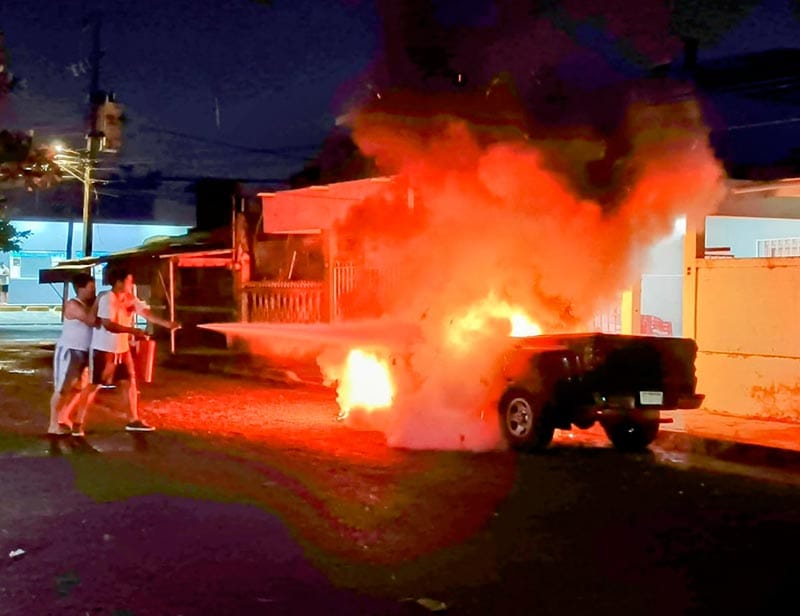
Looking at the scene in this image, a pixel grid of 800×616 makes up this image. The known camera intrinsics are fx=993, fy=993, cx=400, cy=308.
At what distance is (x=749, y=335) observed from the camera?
13.2 meters

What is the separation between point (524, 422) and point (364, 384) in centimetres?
306

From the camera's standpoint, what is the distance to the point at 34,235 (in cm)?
5284

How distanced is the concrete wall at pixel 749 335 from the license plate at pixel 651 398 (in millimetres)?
3104

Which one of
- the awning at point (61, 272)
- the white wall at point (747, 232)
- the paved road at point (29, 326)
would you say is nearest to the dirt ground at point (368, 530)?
the white wall at point (747, 232)

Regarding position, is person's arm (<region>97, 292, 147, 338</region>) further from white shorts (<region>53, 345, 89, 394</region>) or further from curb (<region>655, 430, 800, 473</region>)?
curb (<region>655, 430, 800, 473</region>)

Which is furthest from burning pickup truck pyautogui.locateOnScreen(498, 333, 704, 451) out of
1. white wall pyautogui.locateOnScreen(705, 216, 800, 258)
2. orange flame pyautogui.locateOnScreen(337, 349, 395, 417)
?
white wall pyautogui.locateOnScreen(705, 216, 800, 258)

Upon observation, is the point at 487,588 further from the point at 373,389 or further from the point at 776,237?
the point at 776,237

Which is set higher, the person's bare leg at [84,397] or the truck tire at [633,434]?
the person's bare leg at [84,397]

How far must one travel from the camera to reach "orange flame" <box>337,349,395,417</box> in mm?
12539

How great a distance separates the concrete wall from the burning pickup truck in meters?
2.64

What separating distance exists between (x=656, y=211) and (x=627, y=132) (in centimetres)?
128

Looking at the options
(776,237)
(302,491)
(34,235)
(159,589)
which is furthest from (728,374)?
(34,235)

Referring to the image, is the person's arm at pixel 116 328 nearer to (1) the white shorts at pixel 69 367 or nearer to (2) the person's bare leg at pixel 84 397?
(1) the white shorts at pixel 69 367

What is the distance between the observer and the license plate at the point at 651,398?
10.3 metres
